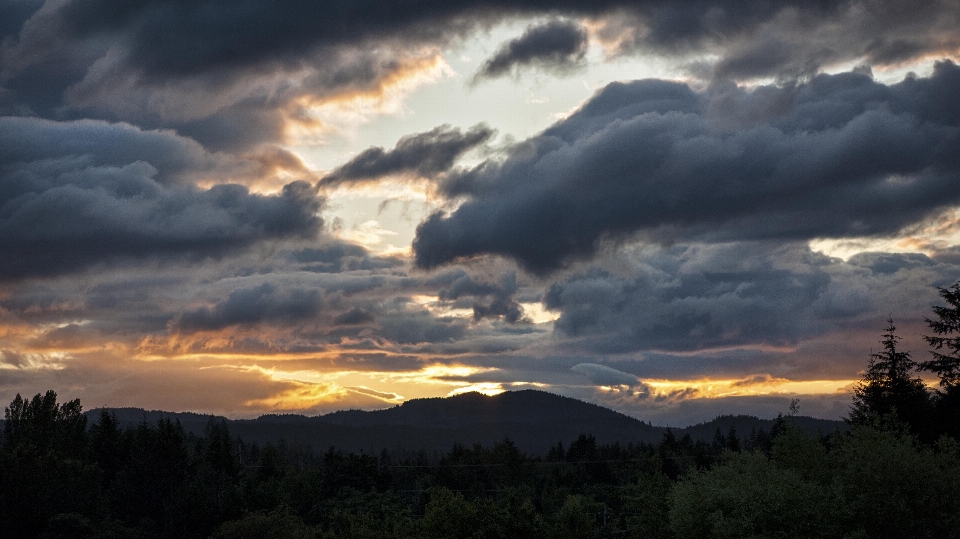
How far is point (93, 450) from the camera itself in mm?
141000

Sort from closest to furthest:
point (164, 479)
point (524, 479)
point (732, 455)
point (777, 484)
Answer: point (777, 484), point (732, 455), point (164, 479), point (524, 479)

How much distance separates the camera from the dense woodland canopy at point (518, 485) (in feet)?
159

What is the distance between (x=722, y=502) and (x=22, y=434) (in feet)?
414

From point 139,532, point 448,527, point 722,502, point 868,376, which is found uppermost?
point 868,376

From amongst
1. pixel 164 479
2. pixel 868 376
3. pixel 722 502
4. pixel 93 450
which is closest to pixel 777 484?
pixel 722 502

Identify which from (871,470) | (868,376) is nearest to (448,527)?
(871,470)

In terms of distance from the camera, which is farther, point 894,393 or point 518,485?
point 518,485

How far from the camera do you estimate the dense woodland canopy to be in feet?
159

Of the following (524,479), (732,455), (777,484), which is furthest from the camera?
(524,479)

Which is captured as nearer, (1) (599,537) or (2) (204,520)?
(1) (599,537)

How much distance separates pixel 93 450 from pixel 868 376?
399ft

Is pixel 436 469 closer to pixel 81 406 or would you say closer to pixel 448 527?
pixel 81 406

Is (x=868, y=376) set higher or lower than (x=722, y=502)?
higher

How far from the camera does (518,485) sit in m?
171
